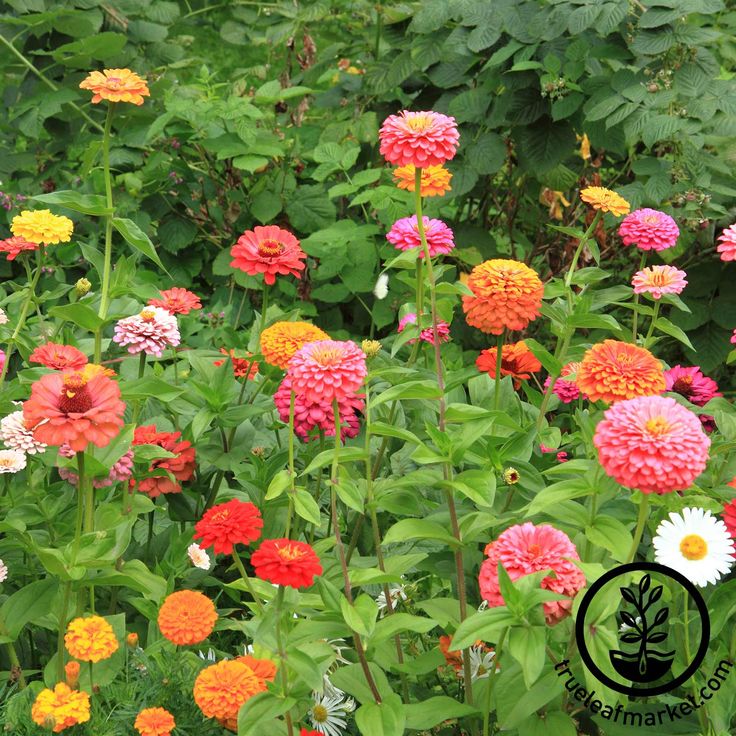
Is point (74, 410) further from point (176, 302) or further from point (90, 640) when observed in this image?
point (176, 302)

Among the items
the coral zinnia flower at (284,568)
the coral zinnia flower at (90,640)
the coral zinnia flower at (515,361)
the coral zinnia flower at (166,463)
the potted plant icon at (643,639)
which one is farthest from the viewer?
the coral zinnia flower at (515,361)

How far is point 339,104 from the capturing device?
3541mm

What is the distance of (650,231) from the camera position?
1.99m

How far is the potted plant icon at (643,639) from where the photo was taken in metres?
1.37

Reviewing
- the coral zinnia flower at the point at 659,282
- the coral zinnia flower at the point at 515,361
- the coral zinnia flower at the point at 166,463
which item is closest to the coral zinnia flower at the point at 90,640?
the coral zinnia flower at the point at 166,463

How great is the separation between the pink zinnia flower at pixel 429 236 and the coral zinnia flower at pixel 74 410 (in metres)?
0.72

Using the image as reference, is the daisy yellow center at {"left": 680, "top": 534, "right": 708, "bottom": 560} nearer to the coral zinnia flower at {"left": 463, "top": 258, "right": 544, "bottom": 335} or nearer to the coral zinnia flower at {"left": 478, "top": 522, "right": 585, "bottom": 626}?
the coral zinnia flower at {"left": 478, "top": 522, "right": 585, "bottom": 626}

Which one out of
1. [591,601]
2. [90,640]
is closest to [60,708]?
[90,640]

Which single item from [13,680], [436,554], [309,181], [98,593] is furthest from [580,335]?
[13,680]

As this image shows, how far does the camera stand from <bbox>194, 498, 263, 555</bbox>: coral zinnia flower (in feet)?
4.61

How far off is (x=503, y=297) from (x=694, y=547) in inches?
21.6

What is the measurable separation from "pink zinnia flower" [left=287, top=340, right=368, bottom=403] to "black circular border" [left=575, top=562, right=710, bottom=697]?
1.29ft

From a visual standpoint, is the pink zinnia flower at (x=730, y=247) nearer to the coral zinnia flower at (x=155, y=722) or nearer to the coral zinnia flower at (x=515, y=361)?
the coral zinnia flower at (x=515, y=361)

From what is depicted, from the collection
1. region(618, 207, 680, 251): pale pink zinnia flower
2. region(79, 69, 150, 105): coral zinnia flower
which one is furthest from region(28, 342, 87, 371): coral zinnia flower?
region(618, 207, 680, 251): pale pink zinnia flower
